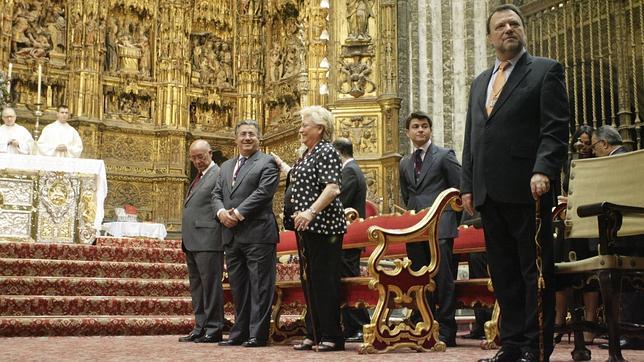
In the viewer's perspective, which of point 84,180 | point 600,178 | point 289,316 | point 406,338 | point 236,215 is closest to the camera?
point 600,178

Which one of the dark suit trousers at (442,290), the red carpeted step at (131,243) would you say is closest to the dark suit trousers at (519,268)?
the dark suit trousers at (442,290)

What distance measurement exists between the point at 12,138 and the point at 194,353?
6620 mm

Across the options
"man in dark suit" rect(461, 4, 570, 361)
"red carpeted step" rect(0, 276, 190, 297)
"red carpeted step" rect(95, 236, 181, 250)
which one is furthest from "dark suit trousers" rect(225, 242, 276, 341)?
"red carpeted step" rect(95, 236, 181, 250)

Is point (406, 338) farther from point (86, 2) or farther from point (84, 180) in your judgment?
point (86, 2)

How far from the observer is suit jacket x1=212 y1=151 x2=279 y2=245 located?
4.98 metres

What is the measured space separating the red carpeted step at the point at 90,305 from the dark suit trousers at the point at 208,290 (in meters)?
1.68

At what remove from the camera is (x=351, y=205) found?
5.65 m

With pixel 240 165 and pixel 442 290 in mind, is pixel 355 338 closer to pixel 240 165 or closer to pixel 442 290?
pixel 442 290

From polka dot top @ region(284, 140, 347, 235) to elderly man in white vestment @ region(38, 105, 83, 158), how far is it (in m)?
6.50

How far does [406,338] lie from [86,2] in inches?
412

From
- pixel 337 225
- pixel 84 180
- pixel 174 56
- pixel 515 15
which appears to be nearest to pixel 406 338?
pixel 337 225

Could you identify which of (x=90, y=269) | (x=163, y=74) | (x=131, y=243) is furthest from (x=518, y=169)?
(x=163, y=74)

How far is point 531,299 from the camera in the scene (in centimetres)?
320

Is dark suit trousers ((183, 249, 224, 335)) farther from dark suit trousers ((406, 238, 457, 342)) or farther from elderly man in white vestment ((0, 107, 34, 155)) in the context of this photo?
elderly man in white vestment ((0, 107, 34, 155))
